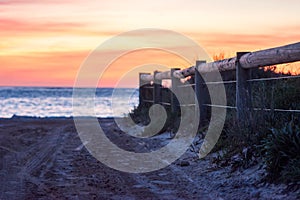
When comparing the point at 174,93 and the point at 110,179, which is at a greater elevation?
the point at 174,93

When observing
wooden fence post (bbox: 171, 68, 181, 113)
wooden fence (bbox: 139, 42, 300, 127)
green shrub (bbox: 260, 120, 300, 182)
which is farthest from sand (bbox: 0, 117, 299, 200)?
wooden fence post (bbox: 171, 68, 181, 113)

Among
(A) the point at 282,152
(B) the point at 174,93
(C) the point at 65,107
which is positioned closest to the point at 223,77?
(B) the point at 174,93

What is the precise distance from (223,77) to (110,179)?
634 centimetres

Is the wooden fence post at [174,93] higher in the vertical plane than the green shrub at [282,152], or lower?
higher

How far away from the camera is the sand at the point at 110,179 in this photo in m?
7.12

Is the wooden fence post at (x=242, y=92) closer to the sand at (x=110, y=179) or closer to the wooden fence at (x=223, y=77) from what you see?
the wooden fence at (x=223, y=77)

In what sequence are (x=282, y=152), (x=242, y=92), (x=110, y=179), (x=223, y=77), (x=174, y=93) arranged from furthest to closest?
(x=174, y=93) < (x=223, y=77) < (x=242, y=92) < (x=110, y=179) < (x=282, y=152)

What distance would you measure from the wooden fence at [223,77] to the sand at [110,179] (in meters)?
1.20

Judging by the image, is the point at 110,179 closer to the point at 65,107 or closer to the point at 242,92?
the point at 242,92

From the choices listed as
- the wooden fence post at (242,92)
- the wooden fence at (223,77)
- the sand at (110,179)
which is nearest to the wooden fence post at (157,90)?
the wooden fence at (223,77)

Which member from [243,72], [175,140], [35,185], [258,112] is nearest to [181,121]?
[175,140]

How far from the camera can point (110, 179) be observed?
8.34m

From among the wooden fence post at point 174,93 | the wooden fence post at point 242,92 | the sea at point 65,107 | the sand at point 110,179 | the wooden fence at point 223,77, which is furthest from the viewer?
the sea at point 65,107

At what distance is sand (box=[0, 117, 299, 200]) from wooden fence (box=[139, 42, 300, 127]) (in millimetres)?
1197
